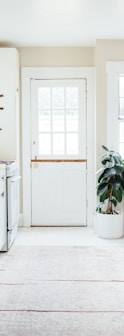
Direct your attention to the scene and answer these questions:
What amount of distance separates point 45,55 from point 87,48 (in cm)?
58

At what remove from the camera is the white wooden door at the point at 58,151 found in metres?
5.17

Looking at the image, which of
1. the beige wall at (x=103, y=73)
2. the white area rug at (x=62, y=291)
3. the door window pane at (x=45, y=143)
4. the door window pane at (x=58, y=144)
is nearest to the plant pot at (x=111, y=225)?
the white area rug at (x=62, y=291)

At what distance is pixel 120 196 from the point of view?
4.52m

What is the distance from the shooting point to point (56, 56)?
5156 millimetres

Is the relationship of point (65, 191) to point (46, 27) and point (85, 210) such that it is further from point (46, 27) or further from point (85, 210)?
point (46, 27)

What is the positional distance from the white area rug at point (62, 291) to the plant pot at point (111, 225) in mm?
434

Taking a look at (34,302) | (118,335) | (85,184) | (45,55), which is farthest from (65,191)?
(118,335)

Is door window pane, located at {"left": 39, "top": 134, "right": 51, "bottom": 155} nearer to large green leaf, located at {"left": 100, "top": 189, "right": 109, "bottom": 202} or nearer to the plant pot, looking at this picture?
large green leaf, located at {"left": 100, "top": 189, "right": 109, "bottom": 202}

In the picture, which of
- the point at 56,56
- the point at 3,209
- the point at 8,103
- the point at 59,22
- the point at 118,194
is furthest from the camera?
the point at 56,56

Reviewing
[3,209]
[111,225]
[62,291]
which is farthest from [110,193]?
[62,291]

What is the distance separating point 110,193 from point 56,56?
2028 millimetres

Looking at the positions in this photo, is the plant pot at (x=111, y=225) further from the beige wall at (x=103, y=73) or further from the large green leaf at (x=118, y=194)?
the beige wall at (x=103, y=73)

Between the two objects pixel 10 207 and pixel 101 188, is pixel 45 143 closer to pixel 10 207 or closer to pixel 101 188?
pixel 101 188

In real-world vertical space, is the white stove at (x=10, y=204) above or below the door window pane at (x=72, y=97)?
below
